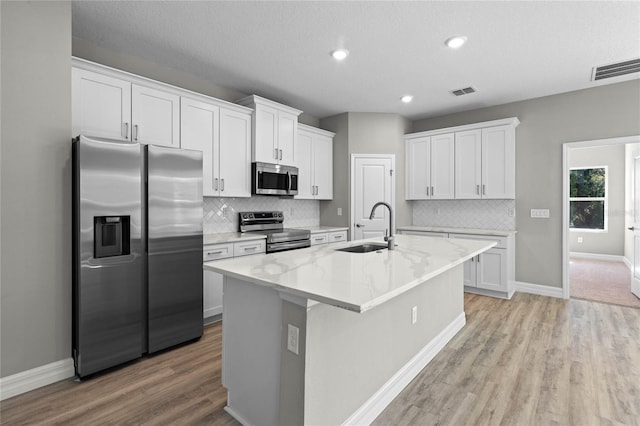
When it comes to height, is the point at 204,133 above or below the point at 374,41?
below

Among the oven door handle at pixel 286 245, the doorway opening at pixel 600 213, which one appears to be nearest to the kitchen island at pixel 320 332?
the oven door handle at pixel 286 245

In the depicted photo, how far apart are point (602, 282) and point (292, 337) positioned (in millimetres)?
5845

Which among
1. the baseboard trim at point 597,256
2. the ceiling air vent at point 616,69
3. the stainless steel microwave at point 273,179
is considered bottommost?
the baseboard trim at point 597,256

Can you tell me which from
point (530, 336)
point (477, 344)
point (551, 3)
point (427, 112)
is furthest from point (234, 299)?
point (427, 112)

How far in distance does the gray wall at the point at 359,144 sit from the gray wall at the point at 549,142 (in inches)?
58.2

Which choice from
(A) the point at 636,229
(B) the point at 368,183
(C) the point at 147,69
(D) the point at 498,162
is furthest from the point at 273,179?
(A) the point at 636,229

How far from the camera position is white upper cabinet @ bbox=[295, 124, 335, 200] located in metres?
4.87

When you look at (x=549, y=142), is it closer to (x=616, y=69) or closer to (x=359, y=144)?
(x=616, y=69)

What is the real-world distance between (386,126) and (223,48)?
2.98m

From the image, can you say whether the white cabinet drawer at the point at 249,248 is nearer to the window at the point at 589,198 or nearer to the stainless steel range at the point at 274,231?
the stainless steel range at the point at 274,231

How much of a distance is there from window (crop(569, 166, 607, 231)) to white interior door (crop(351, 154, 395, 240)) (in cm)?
463

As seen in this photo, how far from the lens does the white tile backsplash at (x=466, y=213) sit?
A: 476 centimetres

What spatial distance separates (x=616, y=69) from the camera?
354cm

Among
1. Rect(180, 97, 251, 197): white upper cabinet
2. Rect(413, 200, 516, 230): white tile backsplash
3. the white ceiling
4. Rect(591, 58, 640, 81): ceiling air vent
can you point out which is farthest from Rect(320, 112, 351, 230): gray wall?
Rect(591, 58, 640, 81): ceiling air vent
